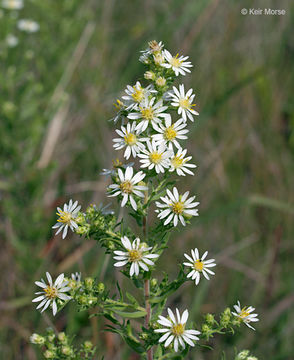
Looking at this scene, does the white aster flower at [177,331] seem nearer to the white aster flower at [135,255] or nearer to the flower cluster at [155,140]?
the white aster flower at [135,255]

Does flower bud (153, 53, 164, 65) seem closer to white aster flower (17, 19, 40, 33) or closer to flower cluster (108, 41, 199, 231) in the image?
flower cluster (108, 41, 199, 231)

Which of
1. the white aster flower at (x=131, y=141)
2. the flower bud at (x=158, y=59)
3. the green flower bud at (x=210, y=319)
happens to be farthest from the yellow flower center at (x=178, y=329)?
the flower bud at (x=158, y=59)

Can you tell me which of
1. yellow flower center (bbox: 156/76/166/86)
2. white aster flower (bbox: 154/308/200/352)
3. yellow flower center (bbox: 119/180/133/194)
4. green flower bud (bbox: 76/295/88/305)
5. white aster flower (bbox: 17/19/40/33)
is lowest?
white aster flower (bbox: 154/308/200/352)


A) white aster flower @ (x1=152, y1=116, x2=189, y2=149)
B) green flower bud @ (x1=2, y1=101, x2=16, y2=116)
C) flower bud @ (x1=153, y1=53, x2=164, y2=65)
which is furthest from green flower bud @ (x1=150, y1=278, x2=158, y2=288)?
green flower bud @ (x1=2, y1=101, x2=16, y2=116)

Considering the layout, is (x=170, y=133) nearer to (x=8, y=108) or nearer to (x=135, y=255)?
(x=135, y=255)

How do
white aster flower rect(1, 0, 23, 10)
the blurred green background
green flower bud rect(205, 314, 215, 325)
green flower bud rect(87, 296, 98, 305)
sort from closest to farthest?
green flower bud rect(87, 296, 98, 305), green flower bud rect(205, 314, 215, 325), the blurred green background, white aster flower rect(1, 0, 23, 10)

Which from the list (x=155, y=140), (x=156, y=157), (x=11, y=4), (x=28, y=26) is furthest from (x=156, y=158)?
(x=11, y=4)

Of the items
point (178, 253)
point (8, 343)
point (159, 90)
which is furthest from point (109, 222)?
point (8, 343)
